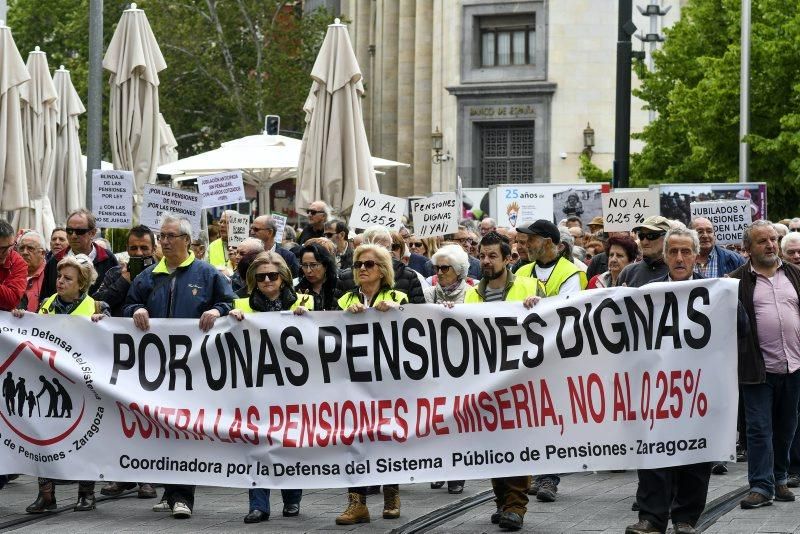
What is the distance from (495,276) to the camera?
1167cm

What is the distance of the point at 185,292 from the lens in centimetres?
1195

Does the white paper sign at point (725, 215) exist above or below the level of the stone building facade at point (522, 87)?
below

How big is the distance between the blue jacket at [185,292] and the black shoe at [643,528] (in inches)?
125

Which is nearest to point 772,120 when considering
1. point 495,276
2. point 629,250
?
point 629,250

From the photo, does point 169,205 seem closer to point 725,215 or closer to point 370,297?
point 370,297

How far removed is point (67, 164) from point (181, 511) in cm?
1725

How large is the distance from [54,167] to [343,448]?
17307 millimetres

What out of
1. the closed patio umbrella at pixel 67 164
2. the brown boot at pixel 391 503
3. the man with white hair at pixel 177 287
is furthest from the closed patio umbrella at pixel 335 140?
the brown boot at pixel 391 503

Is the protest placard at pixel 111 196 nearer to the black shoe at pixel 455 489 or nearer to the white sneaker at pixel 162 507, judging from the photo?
the black shoe at pixel 455 489

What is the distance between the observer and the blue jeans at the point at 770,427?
464 inches

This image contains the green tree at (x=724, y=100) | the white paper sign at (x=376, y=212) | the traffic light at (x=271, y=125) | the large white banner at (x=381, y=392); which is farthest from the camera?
the green tree at (x=724, y=100)

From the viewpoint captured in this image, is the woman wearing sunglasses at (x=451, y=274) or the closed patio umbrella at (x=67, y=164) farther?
the closed patio umbrella at (x=67, y=164)

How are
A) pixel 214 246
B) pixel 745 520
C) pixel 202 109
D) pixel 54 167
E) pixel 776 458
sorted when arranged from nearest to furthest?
pixel 745 520 → pixel 776 458 → pixel 214 246 → pixel 54 167 → pixel 202 109

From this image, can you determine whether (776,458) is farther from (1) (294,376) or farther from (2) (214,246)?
(2) (214,246)
